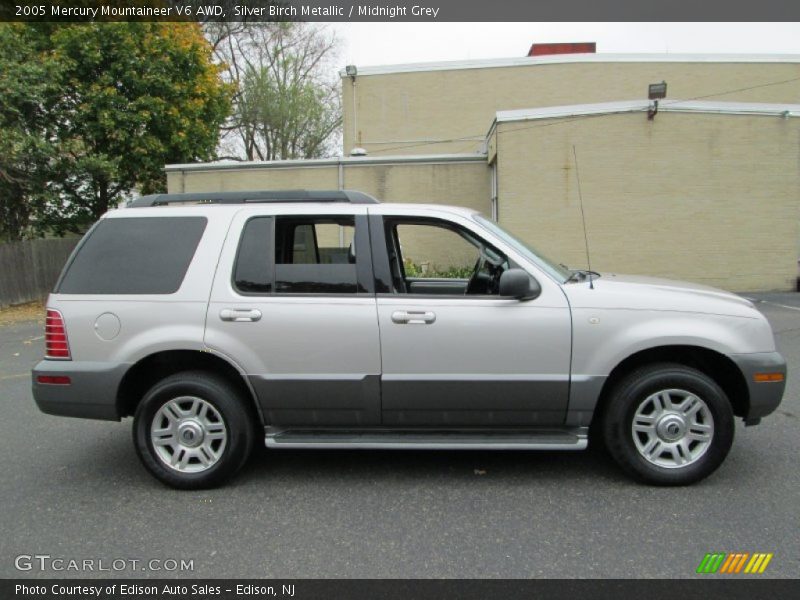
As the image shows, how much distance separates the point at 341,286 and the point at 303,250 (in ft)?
1.83

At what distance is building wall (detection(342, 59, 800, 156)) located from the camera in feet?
65.2

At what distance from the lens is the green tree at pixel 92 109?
→ 14859 mm

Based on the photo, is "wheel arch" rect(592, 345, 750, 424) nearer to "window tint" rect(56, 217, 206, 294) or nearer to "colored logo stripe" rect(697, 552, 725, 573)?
"colored logo stripe" rect(697, 552, 725, 573)

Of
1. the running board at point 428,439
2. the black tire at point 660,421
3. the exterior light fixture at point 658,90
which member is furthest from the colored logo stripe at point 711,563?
the exterior light fixture at point 658,90

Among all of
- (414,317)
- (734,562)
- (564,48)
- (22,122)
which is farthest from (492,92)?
(734,562)

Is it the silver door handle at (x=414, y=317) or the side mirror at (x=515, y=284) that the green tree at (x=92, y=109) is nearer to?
the silver door handle at (x=414, y=317)

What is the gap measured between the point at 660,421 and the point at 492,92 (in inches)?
735

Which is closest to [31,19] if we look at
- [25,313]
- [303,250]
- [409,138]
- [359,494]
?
[25,313]

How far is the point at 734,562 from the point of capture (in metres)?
3.02

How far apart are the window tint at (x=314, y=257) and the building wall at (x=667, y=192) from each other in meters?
10.5

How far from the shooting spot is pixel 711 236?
14016mm

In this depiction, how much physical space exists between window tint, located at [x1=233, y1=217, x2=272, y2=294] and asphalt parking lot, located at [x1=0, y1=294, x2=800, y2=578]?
1.35m

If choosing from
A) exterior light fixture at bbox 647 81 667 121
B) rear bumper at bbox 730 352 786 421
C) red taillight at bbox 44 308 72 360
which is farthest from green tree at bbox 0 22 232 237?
rear bumper at bbox 730 352 786 421

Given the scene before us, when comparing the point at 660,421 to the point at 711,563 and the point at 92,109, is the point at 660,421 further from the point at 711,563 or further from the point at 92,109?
the point at 92,109
